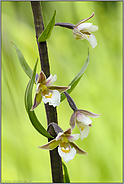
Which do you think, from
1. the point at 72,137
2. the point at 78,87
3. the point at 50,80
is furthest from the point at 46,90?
the point at 78,87

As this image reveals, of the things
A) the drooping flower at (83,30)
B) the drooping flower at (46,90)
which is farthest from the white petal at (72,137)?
the drooping flower at (83,30)

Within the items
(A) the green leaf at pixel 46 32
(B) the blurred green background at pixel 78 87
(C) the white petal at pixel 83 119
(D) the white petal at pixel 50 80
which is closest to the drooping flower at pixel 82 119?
(C) the white petal at pixel 83 119

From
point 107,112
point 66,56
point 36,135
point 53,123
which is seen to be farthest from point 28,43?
point 53,123

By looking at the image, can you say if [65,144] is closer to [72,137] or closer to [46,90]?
[72,137]

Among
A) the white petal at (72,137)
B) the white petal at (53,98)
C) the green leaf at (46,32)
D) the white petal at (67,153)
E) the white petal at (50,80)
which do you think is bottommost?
the white petal at (67,153)

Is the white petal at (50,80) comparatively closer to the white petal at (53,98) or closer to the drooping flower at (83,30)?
the white petal at (53,98)

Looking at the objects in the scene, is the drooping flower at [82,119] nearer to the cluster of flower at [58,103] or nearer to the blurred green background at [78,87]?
the cluster of flower at [58,103]

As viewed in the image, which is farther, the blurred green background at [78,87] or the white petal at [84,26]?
the blurred green background at [78,87]

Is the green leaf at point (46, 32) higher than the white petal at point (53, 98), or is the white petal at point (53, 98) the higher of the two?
the green leaf at point (46, 32)
